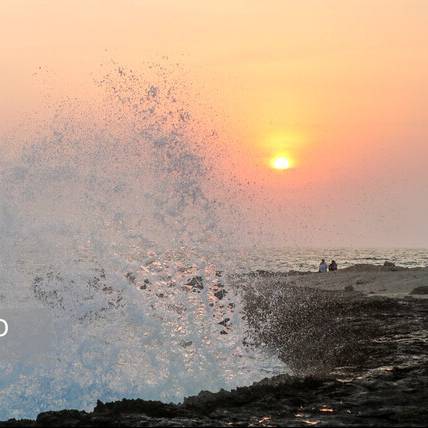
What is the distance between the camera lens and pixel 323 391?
749 cm

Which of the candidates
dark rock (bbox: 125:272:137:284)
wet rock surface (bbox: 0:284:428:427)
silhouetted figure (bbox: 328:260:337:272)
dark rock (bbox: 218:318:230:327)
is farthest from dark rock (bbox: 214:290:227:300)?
silhouetted figure (bbox: 328:260:337:272)

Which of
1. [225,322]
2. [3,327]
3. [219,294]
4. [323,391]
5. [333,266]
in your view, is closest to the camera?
[323,391]

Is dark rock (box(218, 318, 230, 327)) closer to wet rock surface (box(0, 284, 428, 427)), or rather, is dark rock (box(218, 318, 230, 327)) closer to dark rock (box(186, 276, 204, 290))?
wet rock surface (box(0, 284, 428, 427))

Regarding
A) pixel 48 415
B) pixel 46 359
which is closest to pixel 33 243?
pixel 46 359

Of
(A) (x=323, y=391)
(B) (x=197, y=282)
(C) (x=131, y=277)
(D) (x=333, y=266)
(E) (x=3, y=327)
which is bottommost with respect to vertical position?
(A) (x=323, y=391)

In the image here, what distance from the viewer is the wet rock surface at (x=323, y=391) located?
19.5 feet

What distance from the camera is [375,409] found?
6383 mm

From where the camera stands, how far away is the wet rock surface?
596cm

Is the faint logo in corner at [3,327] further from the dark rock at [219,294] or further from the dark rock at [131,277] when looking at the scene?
the dark rock at [219,294]

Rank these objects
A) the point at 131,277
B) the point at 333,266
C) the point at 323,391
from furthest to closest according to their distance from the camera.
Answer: the point at 333,266 < the point at 131,277 < the point at 323,391

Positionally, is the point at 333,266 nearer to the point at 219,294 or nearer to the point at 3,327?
the point at 219,294

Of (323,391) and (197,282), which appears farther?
(197,282)

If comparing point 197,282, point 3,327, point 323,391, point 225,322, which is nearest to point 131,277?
point 197,282

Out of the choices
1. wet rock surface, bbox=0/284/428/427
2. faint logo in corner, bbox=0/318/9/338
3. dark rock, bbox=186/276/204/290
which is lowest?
wet rock surface, bbox=0/284/428/427
